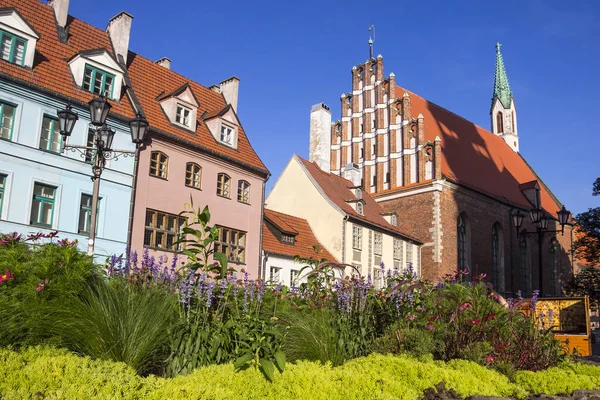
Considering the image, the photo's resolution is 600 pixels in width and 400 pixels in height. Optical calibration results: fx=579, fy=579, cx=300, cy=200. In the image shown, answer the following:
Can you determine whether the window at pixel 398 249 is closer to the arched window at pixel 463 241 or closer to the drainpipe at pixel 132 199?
the arched window at pixel 463 241

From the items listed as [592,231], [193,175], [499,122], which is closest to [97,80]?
[193,175]

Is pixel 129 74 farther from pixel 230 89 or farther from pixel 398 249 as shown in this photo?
pixel 398 249

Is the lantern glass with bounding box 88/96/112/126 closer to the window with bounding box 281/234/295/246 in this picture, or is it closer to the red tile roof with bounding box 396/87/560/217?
the window with bounding box 281/234/295/246

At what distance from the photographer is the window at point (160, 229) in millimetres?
21672

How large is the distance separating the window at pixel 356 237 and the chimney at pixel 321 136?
8.85 m

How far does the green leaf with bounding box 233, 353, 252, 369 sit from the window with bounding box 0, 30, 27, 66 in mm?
16196

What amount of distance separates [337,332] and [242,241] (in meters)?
17.8

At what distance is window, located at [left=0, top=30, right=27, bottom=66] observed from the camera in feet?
60.4

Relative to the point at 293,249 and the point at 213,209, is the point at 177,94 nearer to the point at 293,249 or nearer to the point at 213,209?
the point at 213,209

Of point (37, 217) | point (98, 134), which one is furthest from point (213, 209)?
point (98, 134)

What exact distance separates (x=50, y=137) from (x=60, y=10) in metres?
5.73

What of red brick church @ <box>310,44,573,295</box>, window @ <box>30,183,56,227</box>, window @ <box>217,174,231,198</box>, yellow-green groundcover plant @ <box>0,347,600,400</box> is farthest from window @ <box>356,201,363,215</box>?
yellow-green groundcover plant @ <box>0,347,600,400</box>

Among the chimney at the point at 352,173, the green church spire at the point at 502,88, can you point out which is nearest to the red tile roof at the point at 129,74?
the chimney at the point at 352,173

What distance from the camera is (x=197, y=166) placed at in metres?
24.1
